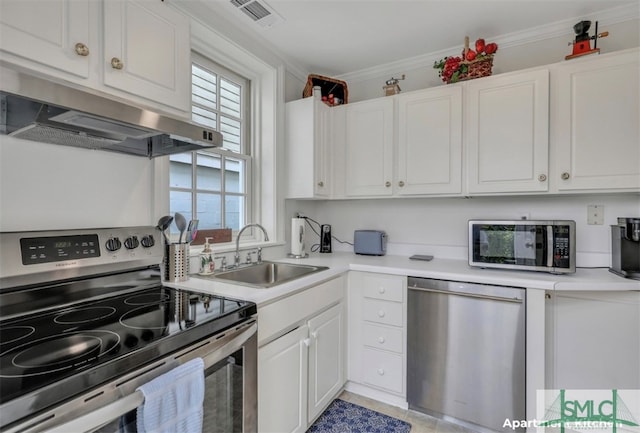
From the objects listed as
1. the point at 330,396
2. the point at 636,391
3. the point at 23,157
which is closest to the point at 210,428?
the point at 330,396

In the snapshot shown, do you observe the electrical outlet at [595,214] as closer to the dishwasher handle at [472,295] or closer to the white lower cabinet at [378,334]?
the dishwasher handle at [472,295]

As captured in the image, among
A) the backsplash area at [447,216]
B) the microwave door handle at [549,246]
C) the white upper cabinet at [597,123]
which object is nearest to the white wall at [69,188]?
the backsplash area at [447,216]

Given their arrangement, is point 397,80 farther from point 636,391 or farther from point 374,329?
point 636,391

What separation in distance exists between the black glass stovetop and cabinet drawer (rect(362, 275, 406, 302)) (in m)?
0.97

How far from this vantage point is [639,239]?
162cm

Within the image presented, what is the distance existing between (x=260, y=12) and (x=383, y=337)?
2.15 metres

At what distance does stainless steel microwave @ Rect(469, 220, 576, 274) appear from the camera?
1.70m

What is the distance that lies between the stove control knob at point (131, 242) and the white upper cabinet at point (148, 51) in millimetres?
604

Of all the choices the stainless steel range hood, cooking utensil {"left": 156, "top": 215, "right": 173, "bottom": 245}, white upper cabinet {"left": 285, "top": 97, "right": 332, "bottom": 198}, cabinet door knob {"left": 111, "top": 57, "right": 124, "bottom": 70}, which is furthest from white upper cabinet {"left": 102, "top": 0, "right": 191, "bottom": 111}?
white upper cabinet {"left": 285, "top": 97, "right": 332, "bottom": 198}

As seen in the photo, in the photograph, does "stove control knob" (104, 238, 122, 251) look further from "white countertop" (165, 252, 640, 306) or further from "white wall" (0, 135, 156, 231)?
"white countertop" (165, 252, 640, 306)

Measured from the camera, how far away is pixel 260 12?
1890 millimetres

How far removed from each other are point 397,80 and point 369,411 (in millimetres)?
2356

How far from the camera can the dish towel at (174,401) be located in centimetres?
77

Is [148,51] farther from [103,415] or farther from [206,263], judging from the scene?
[103,415]
